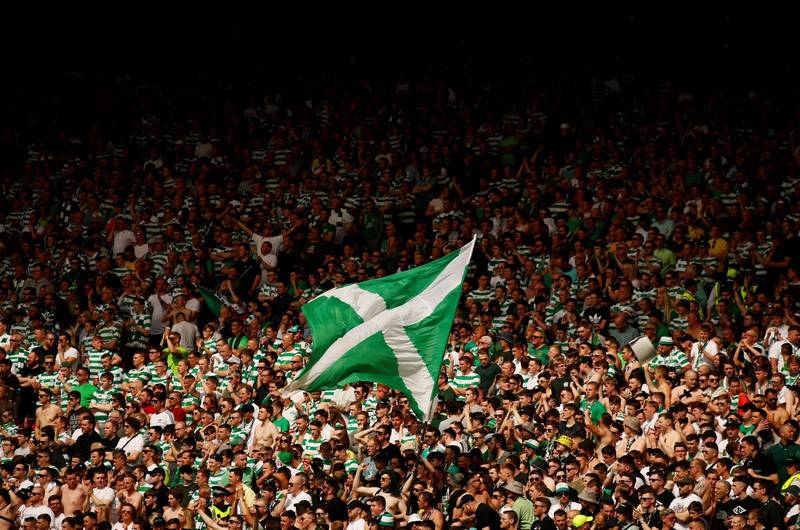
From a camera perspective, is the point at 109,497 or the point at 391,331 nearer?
the point at 391,331

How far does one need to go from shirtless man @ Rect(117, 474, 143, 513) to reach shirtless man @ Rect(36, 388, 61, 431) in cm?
288

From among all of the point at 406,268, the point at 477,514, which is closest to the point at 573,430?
the point at 477,514

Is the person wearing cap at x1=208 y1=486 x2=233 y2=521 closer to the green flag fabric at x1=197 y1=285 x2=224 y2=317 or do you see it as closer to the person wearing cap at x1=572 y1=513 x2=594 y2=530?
the person wearing cap at x1=572 y1=513 x2=594 y2=530

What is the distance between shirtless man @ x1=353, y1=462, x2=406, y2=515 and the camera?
1627cm

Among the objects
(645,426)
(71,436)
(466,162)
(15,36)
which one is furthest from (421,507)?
(15,36)

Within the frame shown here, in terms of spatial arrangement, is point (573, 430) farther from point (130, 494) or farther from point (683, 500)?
point (130, 494)

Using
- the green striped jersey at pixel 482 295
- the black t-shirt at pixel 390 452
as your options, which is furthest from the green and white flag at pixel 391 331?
the green striped jersey at pixel 482 295

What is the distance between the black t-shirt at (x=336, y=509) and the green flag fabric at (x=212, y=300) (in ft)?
22.0

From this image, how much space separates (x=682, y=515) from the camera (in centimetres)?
1473

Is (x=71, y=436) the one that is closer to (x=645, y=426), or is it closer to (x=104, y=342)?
(x=104, y=342)

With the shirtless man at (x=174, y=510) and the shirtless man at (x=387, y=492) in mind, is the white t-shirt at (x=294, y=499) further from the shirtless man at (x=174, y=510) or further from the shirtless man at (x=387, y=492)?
the shirtless man at (x=174, y=510)

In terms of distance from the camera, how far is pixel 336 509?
1652 centimetres

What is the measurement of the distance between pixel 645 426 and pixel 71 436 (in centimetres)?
821

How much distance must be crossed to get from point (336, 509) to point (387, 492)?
607 millimetres
